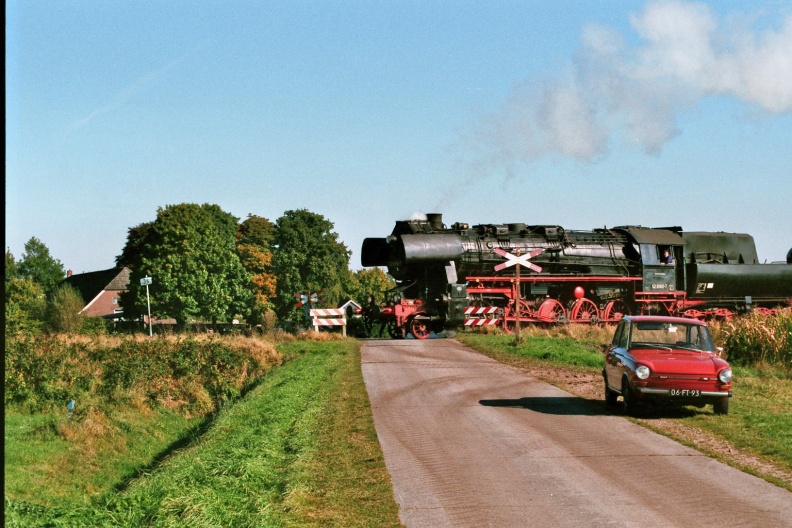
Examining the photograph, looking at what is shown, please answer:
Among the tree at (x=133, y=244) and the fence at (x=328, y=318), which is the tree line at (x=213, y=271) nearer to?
the tree at (x=133, y=244)

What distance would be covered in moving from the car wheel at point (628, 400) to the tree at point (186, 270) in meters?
56.8

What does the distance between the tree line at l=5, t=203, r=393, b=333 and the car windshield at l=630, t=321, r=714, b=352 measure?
160 feet

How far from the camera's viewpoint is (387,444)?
12.3 metres

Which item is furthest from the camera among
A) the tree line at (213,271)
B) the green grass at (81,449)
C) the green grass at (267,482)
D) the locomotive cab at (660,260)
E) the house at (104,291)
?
the house at (104,291)

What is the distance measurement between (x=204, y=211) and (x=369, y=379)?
57817 millimetres

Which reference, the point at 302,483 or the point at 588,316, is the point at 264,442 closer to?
the point at 302,483

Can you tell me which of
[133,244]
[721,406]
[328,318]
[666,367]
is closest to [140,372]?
[328,318]

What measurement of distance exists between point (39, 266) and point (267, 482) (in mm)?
109572

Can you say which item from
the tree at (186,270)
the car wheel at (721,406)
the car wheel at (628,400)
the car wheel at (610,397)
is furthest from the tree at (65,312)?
the car wheel at (721,406)

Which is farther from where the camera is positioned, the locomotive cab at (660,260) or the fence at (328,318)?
the locomotive cab at (660,260)

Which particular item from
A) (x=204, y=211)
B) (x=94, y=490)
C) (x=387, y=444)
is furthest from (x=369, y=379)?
(x=204, y=211)

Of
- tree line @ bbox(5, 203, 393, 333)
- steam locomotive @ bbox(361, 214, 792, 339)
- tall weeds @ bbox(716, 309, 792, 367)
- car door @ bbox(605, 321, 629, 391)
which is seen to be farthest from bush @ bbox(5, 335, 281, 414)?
tree line @ bbox(5, 203, 393, 333)

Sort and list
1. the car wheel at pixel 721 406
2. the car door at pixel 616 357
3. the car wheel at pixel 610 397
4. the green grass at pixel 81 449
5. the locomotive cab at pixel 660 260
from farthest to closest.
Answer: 1. the locomotive cab at pixel 660 260
2. the green grass at pixel 81 449
3. the car wheel at pixel 610 397
4. the car door at pixel 616 357
5. the car wheel at pixel 721 406

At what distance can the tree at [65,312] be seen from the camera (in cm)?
5871
